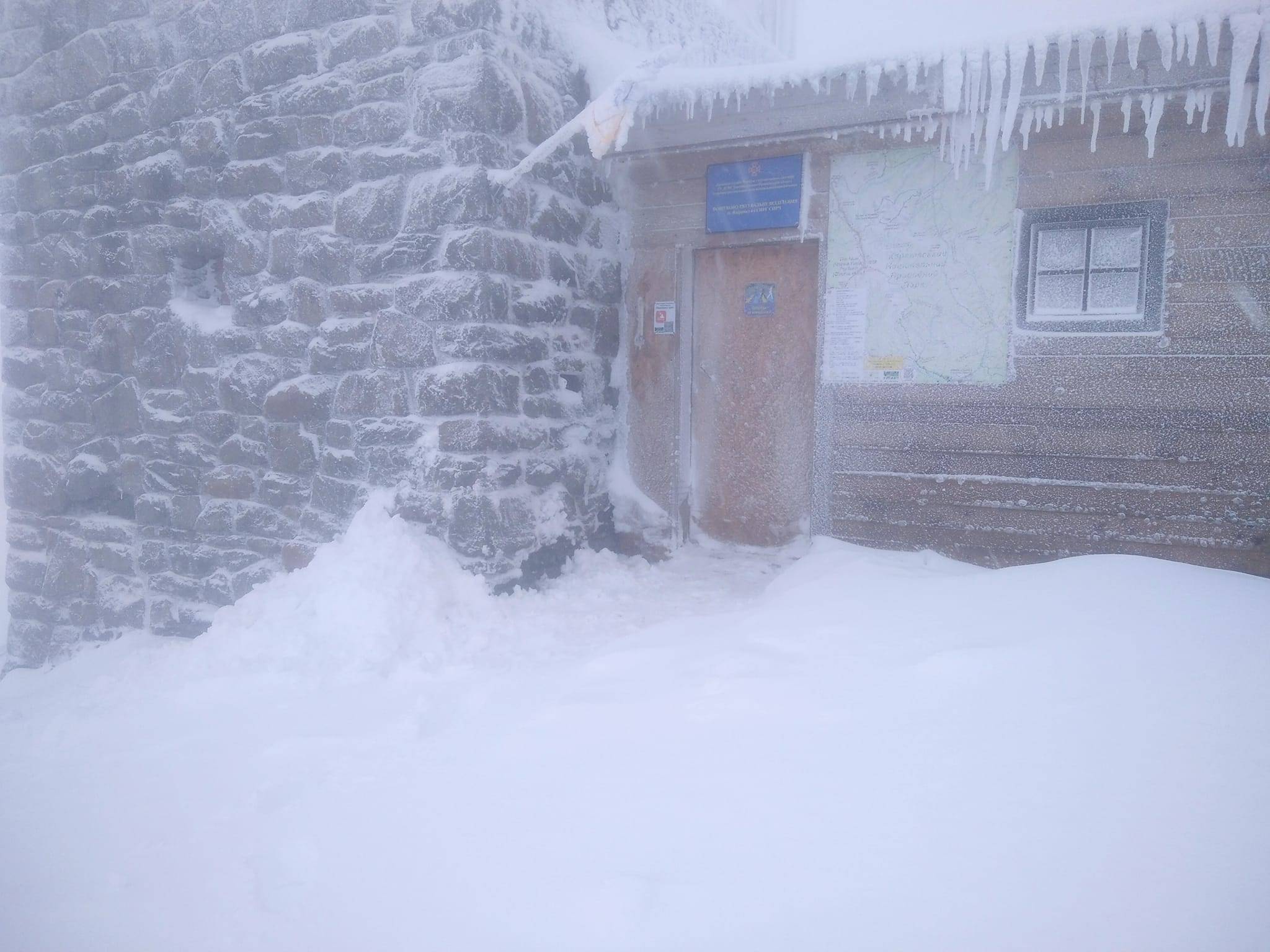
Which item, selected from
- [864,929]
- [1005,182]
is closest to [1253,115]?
[1005,182]

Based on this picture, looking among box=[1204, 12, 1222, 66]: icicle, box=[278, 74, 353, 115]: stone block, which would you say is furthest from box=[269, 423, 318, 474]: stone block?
box=[1204, 12, 1222, 66]: icicle

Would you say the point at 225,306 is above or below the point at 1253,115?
below

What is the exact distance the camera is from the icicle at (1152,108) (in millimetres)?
3639

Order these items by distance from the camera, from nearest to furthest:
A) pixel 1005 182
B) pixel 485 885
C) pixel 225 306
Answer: pixel 485 885
pixel 1005 182
pixel 225 306

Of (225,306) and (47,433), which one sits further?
(47,433)

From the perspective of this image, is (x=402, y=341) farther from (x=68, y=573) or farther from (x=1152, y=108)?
(x=1152, y=108)

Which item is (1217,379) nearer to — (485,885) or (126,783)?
(485,885)

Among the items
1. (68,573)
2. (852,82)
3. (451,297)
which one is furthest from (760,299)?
(68,573)

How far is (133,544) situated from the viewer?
4.86 meters

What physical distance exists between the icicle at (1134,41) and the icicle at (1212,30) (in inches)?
9.0

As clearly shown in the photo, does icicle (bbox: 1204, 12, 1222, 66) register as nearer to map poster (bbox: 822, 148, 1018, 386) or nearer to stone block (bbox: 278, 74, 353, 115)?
map poster (bbox: 822, 148, 1018, 386)

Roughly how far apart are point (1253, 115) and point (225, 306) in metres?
5.32

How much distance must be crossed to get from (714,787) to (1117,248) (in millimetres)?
3529

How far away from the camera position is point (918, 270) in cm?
445
